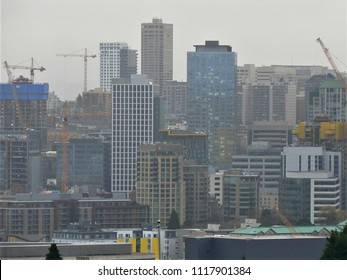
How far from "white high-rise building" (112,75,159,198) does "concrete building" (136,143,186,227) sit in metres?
1.52

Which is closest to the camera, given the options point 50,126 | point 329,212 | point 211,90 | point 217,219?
point 329,212

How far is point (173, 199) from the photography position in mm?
25438

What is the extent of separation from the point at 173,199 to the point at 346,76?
4642mm

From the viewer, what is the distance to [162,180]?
2600 cm

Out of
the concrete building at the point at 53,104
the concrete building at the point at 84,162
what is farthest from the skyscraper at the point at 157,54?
the concrete building at the point at 84,162

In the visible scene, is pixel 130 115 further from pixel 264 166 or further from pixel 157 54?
pixel 157 54

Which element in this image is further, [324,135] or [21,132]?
[21,132]

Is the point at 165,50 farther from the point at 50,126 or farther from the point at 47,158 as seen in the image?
the point at 50,126

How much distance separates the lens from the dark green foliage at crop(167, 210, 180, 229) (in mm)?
21052

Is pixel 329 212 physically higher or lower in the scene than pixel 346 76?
lower

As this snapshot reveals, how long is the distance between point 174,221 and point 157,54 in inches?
144

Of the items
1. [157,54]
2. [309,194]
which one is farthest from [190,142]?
[309,194]

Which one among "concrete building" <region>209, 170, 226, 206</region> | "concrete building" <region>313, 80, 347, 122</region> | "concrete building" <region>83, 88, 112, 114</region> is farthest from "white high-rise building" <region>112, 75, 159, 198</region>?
"concrete building" <region>313, 80, 347, 122</region>
